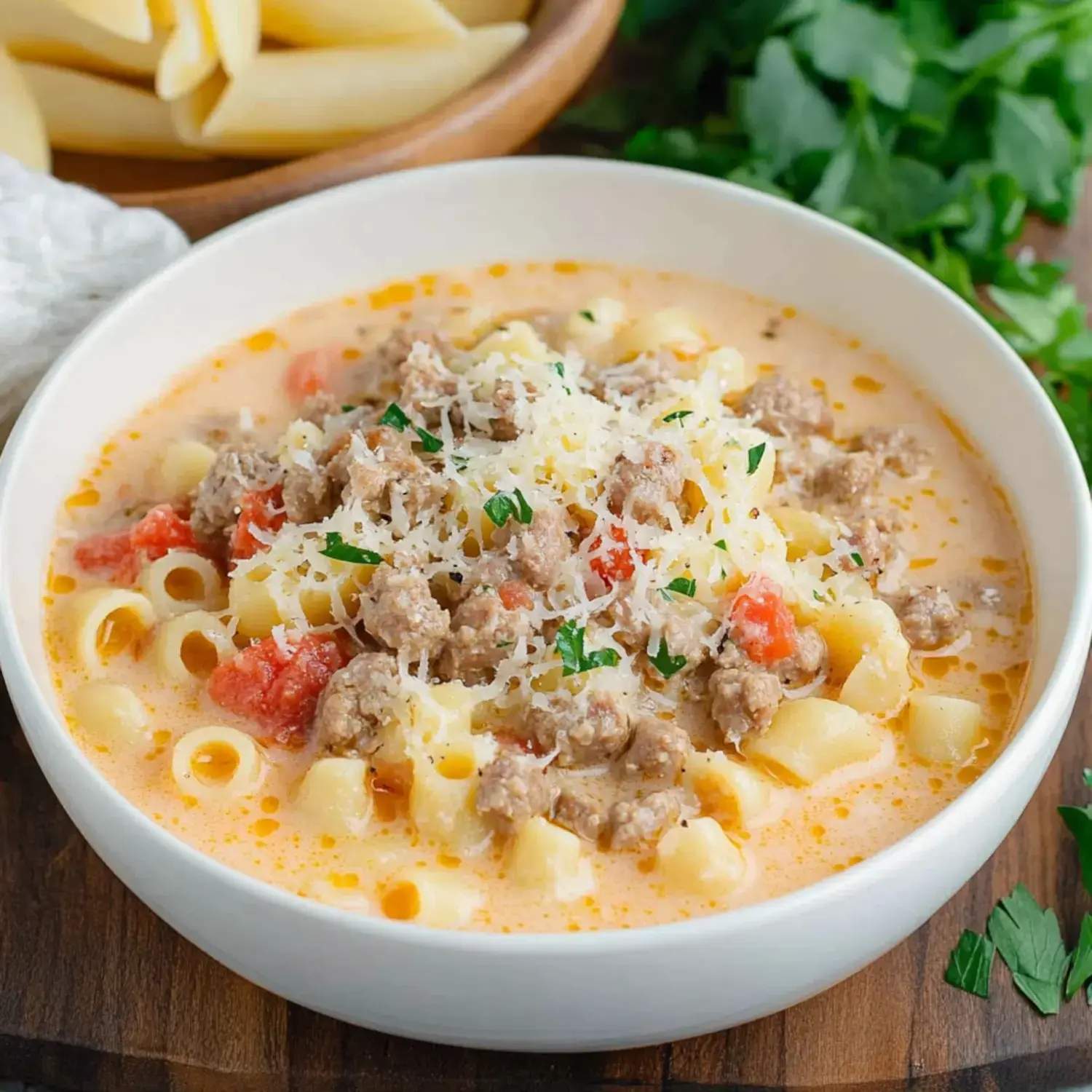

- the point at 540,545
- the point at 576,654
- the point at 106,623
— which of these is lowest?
the point at 106,623

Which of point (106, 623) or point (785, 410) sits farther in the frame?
point (785, 410)

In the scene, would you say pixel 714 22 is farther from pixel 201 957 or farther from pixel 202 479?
pixel 201 957

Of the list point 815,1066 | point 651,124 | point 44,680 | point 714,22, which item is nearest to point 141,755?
point 44,680

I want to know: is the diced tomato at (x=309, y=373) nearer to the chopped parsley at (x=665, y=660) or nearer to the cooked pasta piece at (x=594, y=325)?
the cooked pasta piece at (x=594, y=325)

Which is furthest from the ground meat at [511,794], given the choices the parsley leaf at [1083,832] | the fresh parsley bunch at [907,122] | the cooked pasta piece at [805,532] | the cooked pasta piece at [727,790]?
the fresh parsley bunch at [907,122]

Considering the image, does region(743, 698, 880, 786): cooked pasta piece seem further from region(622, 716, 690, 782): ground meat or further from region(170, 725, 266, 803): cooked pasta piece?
region(170, 725, 266, 803): cooked pasta piece

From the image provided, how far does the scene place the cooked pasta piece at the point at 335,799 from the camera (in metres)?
3.29

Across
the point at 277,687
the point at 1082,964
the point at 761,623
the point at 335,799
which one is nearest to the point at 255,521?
the point at 277,687

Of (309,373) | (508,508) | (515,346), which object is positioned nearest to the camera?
(508,508)

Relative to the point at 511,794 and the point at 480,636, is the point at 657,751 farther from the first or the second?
the point at 480,636

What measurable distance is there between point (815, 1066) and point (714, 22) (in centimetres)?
403

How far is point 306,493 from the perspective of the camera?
149 inches

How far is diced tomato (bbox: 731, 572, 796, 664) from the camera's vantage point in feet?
11.6

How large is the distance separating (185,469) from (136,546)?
287 mm
